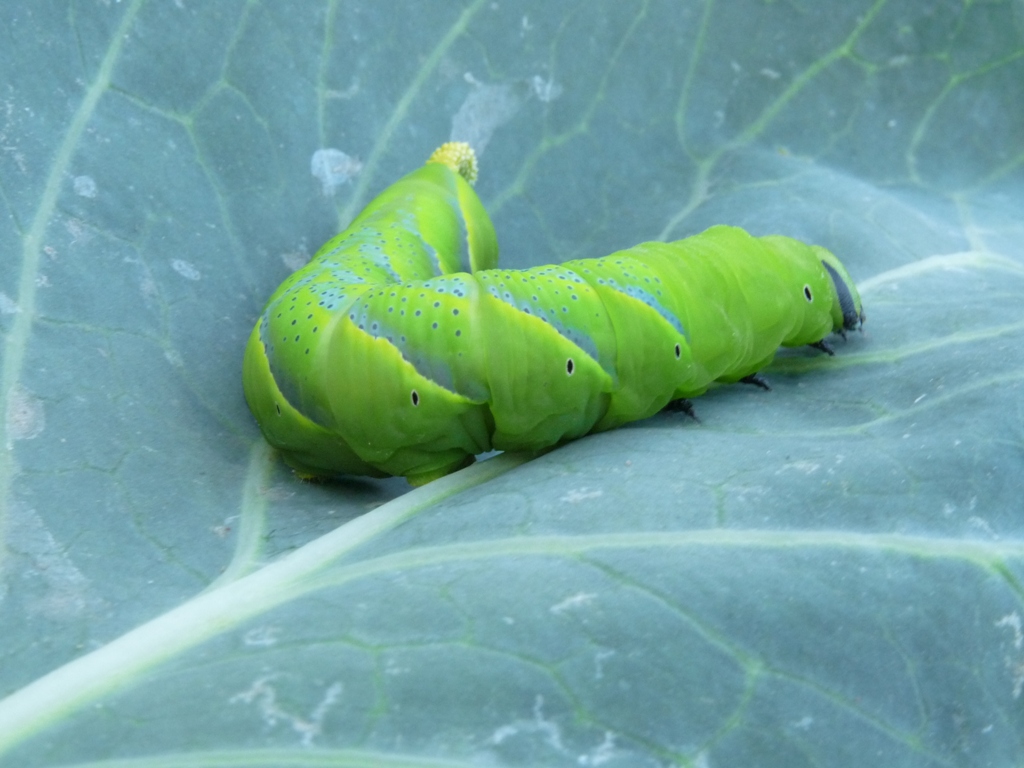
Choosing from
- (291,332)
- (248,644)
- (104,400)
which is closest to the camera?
(248,644)

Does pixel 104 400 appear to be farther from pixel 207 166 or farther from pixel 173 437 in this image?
pixel 207 166

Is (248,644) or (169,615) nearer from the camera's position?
(248,644)

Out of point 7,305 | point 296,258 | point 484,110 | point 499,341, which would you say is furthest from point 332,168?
point 7,305

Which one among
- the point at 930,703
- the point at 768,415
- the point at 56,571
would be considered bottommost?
the point at 930,703

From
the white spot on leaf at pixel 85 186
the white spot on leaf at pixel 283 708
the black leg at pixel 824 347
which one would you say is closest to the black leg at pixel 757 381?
the black leg at pixel 824 347

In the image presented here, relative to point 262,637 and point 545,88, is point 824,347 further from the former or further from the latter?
point 262,637

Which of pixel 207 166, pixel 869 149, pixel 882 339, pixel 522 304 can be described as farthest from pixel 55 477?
pixel 869 149

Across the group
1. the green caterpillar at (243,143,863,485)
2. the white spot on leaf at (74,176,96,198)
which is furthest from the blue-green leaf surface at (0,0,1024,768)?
the green caterpillar at (243,143,863,485)
